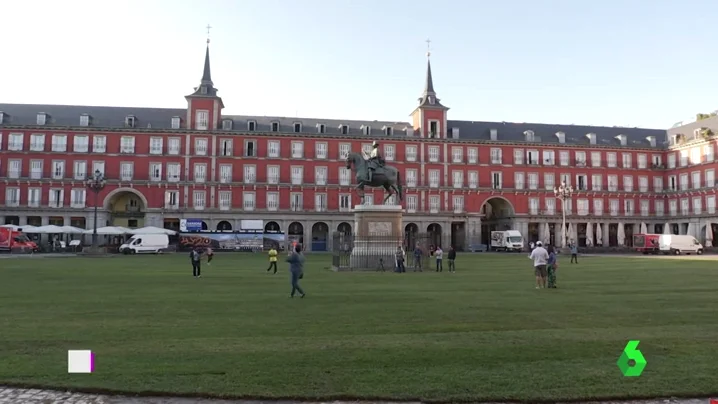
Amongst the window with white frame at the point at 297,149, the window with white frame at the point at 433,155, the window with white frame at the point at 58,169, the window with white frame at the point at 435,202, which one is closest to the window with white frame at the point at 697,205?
the window with white frame at the point at 435,202

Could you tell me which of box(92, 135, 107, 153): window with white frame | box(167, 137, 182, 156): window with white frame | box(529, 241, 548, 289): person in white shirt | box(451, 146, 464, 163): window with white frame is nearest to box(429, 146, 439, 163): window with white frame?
box(451, 146, 464, 163): window with white frame

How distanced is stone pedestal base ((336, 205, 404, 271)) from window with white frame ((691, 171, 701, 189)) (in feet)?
184

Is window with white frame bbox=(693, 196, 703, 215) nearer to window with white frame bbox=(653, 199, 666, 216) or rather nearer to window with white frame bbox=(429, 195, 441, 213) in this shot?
window with white frame bbox=(653, 199, 666, 216)

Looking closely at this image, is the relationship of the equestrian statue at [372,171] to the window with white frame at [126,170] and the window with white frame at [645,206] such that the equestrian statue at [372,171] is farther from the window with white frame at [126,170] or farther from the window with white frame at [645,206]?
the window with white frame at [645,206]

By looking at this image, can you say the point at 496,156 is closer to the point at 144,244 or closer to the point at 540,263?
the point at 144,244

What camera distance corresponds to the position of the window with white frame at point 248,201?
6331 centimetres

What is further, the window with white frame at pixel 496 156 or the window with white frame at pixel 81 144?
the window with white frame at pixel 496 156

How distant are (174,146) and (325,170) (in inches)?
709

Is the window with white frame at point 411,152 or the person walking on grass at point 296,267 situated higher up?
the window with white frame at point 411,152

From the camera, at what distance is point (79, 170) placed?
61.1 metres

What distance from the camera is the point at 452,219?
66.3 meters

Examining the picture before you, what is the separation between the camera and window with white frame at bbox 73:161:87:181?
60969 mm

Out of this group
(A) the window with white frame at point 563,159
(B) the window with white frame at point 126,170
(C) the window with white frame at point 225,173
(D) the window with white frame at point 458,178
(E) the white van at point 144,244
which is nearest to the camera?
(E) the white van at point 144,244

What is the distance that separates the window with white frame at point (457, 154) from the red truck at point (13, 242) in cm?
4682
